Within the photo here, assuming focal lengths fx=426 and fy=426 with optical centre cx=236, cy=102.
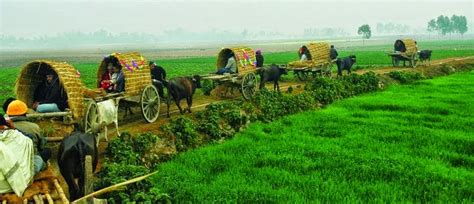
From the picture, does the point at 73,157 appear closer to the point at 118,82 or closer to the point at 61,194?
the point at 61,194

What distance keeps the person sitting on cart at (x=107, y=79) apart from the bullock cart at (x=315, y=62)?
10.7 meters

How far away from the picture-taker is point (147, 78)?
13281mm

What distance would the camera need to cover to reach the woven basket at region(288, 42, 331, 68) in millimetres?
21766

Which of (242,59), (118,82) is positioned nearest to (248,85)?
(242,59)

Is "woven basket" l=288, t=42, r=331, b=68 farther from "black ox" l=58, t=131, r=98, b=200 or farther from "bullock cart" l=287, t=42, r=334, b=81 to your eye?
"black ox" l=58, t=131, r=98, b=200

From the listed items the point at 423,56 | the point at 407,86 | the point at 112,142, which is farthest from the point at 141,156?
the point at 423,56

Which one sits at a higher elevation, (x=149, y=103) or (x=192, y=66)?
(x=192, y=66)

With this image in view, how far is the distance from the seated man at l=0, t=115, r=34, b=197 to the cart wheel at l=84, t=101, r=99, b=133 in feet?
12.0

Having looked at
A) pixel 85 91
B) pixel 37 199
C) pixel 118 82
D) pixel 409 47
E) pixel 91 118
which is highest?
pixel 409 47

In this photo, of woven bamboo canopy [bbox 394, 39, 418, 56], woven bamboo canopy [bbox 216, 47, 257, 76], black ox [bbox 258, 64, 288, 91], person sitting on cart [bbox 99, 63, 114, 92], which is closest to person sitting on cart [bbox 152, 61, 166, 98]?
person sitting on cart [bbox 99, 63, 114, 92]

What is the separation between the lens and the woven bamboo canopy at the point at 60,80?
9.76 meters

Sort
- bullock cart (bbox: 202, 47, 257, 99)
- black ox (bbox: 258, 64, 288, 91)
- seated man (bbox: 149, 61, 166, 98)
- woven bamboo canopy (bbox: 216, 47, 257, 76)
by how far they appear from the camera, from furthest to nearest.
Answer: black ox (bbox: 258, 64, 288, 91)
woven bamboo canopy (bbox: 216, 47, 257, 76)
bullock cart (bbox: 202, 47, 257, 99)
seated man (bbox: 149, 61, 166, 98)

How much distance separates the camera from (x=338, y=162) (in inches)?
376

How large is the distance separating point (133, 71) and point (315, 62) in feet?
38.6
